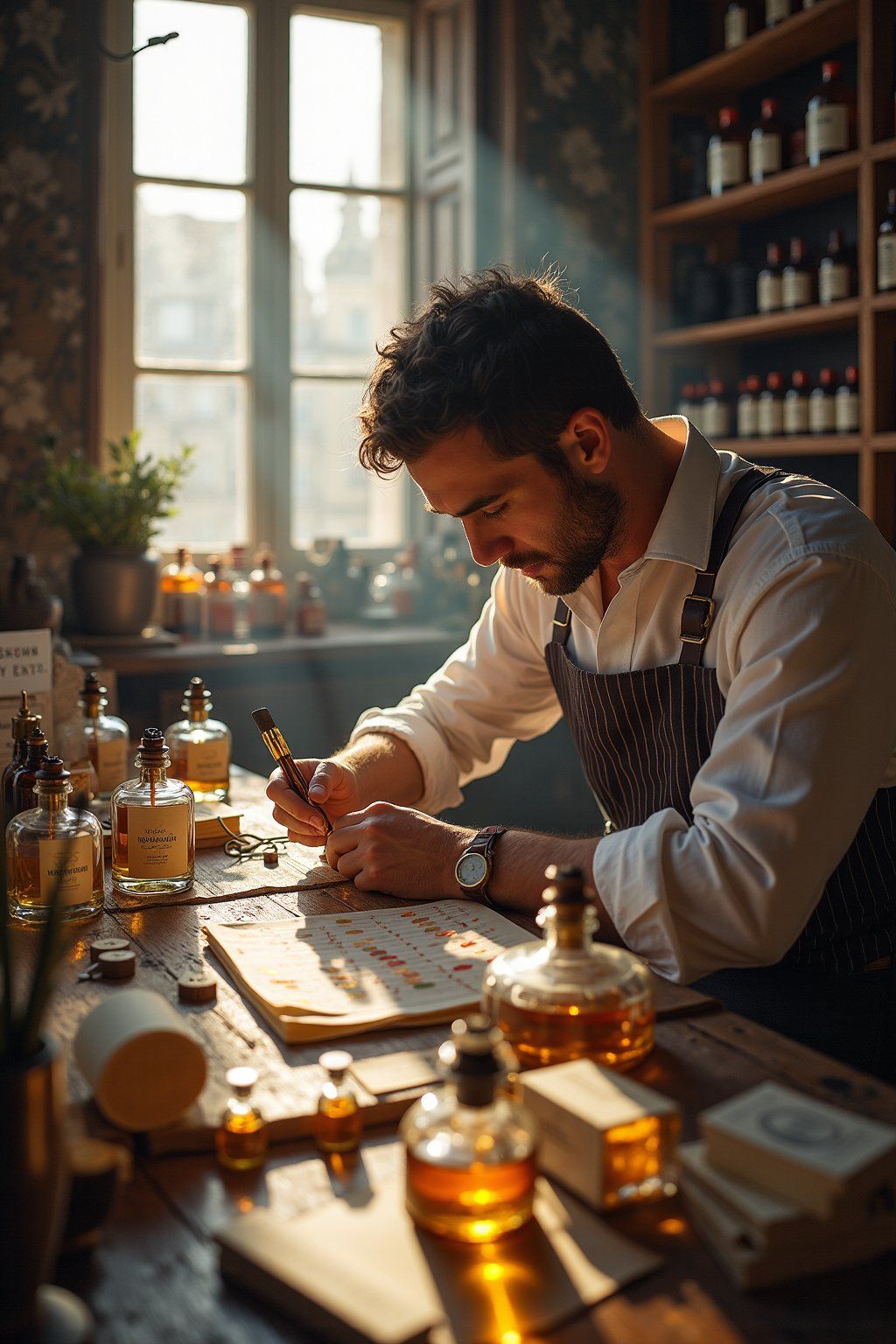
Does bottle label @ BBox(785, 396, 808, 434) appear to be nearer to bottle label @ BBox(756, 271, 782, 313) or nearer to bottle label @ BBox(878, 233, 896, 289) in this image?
bottle label @ BBox(756, 271, 782, 313)

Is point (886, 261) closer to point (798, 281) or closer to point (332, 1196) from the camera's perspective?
point (798, 281)

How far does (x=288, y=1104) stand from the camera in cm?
96

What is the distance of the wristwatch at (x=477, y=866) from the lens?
1472 millimetres

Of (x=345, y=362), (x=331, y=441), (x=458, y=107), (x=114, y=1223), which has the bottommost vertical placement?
(x=114, y=1223)

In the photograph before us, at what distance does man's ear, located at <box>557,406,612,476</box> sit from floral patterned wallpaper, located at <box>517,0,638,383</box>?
245 cm

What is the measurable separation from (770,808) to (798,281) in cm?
250

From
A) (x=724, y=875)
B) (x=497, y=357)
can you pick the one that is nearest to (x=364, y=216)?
(x=497, y=357)

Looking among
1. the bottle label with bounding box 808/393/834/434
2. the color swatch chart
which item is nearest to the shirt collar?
the color swatch chart

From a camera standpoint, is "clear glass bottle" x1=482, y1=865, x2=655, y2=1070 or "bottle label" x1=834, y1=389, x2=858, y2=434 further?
"bottle label" x1=834, y1=389, x2=858, y2=434

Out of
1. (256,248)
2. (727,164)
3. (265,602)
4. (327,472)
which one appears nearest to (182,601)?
(265,602)

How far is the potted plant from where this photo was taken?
3277mm

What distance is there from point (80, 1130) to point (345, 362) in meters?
3.55

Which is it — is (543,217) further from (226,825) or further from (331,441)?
(226,825)

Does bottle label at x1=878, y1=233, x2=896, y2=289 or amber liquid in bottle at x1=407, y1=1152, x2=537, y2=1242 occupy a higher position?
bottle label at x1=878, y1=233, x2=896, y2=289
